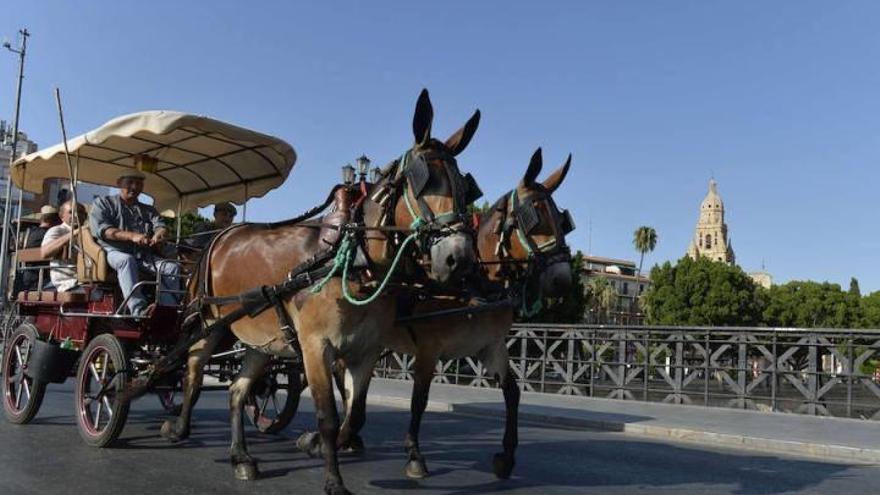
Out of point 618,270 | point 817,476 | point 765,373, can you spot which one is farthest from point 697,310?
point 618,270

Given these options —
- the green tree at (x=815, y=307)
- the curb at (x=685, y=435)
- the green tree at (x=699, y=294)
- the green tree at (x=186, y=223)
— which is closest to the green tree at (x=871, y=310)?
the green tree at (x=815, y=307)

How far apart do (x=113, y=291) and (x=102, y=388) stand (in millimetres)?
1034

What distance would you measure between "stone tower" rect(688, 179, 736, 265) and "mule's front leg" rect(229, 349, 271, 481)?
16435 cm

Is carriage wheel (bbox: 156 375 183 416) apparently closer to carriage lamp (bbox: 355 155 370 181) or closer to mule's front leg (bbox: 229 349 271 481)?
mule's front leg (bbox: 229 349 271 481)

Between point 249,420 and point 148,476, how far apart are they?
3650mm

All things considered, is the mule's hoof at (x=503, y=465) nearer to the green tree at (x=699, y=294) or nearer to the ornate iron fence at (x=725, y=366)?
the ornate iron fence at (x=725, y=366)

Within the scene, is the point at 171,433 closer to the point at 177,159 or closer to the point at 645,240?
the point at 177,159

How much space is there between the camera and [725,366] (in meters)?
14.7

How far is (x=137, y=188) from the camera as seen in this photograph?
819 centimetres

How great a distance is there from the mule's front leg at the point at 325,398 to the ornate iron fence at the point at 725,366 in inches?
404

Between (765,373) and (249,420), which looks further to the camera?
(765,373)

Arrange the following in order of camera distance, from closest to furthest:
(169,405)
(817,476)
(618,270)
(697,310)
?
(817,476) → (169,405) → (697,310) → (618,270)

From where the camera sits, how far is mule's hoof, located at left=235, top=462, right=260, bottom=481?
637 centimetres

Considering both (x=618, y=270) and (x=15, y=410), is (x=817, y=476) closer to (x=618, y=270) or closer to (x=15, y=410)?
(x=15, y=410)
